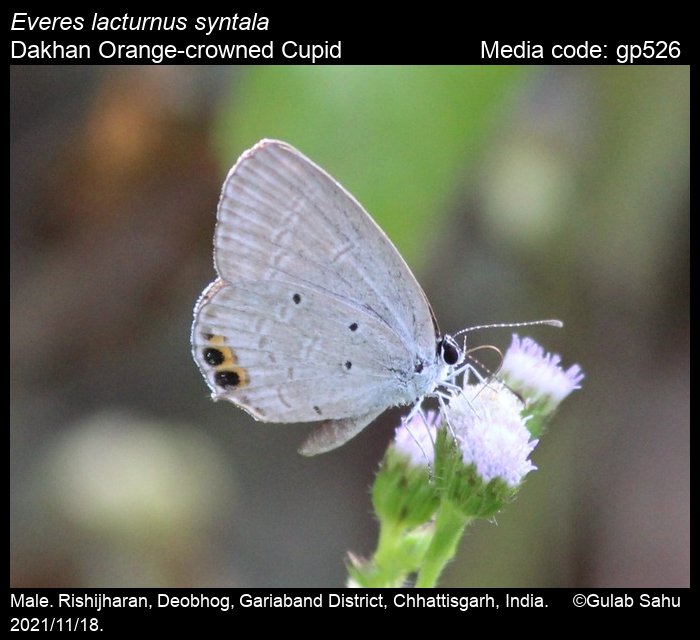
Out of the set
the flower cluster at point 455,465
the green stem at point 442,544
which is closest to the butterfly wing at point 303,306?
the flower cluster at point 455,465

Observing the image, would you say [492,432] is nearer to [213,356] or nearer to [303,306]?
[303,306]

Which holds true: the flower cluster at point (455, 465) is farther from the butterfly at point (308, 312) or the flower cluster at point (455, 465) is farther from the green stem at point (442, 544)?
the butterfly at point (308, 312)

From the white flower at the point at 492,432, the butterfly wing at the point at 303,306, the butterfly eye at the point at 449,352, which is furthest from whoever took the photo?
the butterfly eye at the point at 449,352

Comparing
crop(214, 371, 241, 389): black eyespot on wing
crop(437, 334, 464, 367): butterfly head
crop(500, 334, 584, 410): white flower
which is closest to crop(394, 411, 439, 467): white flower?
crop(437, 334, 464, 367): butterfly head

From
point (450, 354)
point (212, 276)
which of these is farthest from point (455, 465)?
point (212, 276)

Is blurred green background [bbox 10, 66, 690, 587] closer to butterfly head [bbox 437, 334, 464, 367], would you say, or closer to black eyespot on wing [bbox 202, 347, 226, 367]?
butterfly head [bbox 437, 334, 464, 367]
